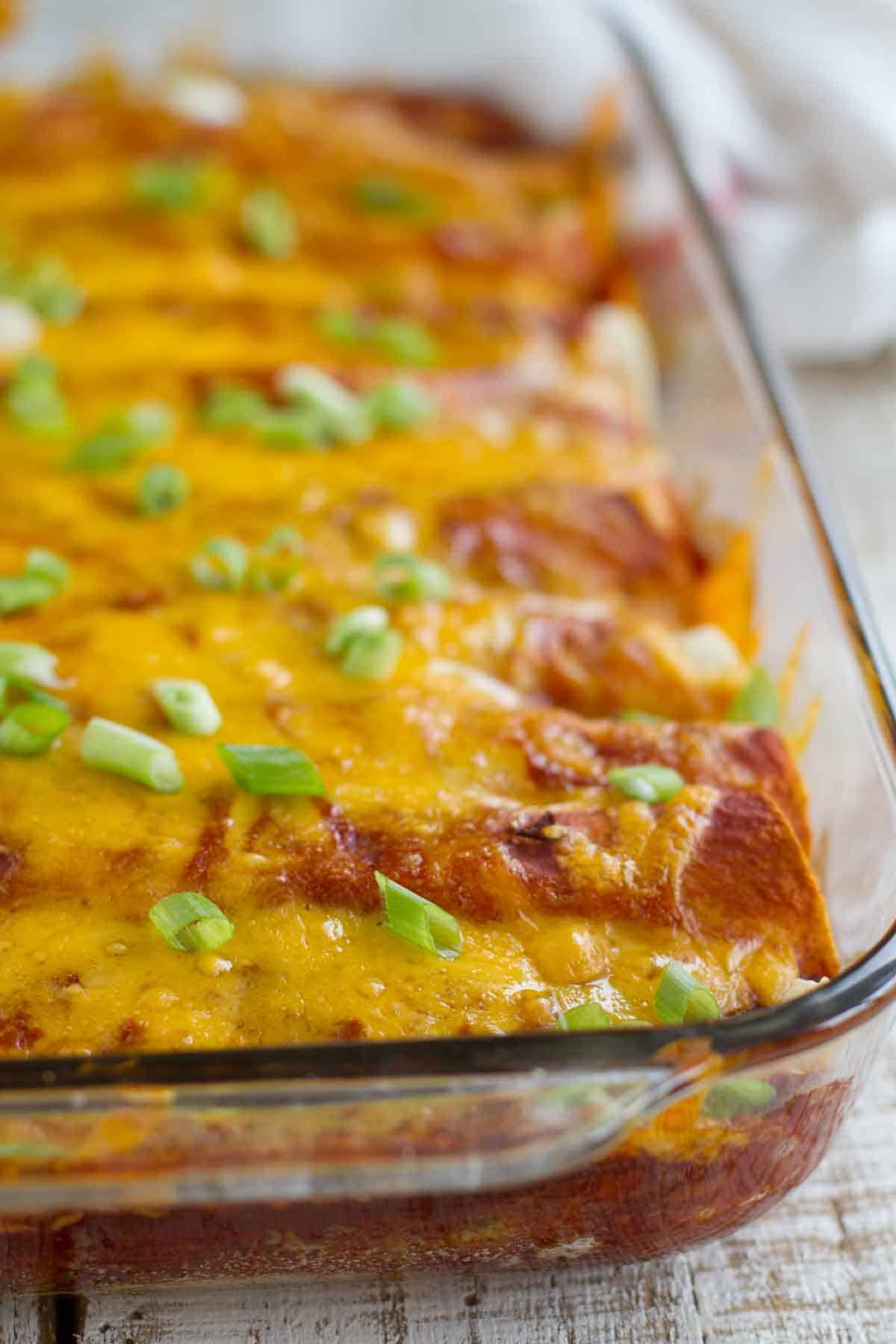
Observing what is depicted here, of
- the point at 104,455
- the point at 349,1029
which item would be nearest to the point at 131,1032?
the point at 349,1029

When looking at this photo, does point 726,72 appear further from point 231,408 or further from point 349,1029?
point 349,1029

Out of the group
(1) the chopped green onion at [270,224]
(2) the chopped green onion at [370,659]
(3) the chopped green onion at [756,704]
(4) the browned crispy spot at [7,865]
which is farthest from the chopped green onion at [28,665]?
(1) the chopped green onion at [270,224]

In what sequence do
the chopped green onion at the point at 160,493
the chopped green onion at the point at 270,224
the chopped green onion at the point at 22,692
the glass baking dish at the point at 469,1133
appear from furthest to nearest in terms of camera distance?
the chopped green onion at the point at 270,224
the chopped green onion at the point at 160,493
the chopped green onion at the point at 22,692
the glass baking dish at the point at 469,1133

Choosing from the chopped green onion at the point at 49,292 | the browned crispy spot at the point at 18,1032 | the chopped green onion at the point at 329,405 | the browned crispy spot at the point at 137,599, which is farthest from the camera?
the chopped green onion at the point at 49,292

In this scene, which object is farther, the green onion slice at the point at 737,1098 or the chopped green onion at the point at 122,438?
the chopped green onion at the point at 122,438

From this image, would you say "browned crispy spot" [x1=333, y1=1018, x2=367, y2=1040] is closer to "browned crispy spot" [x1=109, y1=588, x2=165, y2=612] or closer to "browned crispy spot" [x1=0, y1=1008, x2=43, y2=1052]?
"browned crispy spot" [x1=0, y1=1008, x2=43, y2=1052]

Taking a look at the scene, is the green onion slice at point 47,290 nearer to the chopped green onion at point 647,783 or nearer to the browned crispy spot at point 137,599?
the browned crispy spot at point 137,599

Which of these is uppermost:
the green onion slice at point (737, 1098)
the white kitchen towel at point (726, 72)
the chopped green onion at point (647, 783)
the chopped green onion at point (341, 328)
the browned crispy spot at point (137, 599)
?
the white kitchen towel at point (726, 72)

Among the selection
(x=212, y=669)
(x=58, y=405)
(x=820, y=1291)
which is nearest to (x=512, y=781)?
(x=212, y=669)
